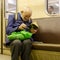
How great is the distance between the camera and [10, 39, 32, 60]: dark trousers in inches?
104

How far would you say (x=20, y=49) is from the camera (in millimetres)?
2701

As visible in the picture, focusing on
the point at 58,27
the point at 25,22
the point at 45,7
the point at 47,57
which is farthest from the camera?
the point at 45,7

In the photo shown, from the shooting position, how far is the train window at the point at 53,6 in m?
3.43

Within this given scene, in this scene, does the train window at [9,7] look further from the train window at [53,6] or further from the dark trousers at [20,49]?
the dark trousers at [20,49]

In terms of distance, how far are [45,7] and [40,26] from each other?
0.49m

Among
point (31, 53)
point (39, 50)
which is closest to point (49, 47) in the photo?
point (39, 50)

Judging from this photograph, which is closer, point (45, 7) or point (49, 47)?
point (49, 47)

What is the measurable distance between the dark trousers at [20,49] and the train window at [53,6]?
1095 mm

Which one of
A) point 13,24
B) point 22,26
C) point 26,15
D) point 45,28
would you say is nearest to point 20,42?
point 22,26

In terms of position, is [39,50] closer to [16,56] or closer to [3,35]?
[16,56]

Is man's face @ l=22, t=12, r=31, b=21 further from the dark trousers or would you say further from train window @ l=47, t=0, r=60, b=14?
train window @ l=47, t=0, r=60, b=14

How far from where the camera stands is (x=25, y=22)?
120 inches

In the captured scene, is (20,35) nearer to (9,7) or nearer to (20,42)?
(20,42)

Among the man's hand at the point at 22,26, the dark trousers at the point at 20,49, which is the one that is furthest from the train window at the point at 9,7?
the dark trousers at the point at 20,49
